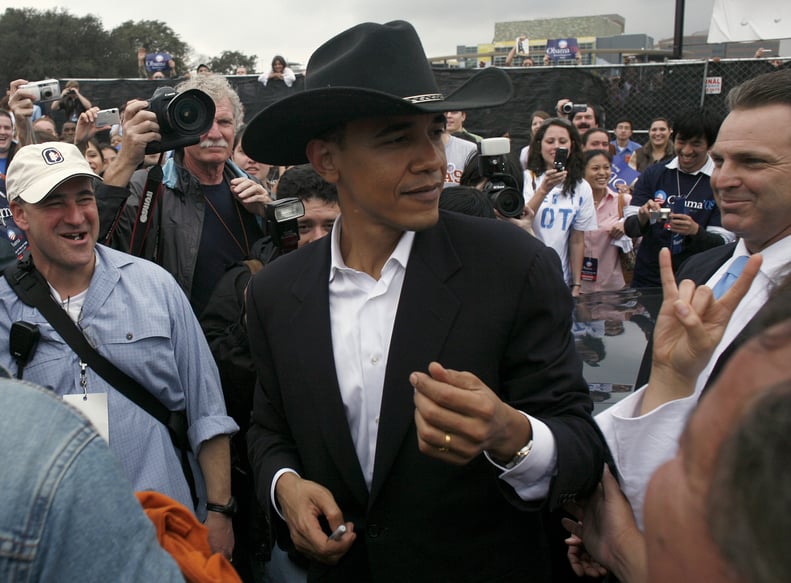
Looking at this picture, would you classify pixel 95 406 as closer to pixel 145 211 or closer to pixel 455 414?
pixel 145 211

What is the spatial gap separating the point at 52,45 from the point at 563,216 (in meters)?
34.9

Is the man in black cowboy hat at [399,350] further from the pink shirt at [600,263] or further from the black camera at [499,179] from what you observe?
the pink shirt at [600,263]

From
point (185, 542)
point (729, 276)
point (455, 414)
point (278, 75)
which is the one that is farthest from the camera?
point (278, 75)

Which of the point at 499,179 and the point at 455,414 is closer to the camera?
the point at 455,414

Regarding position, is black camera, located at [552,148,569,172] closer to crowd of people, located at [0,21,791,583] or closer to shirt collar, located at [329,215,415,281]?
crowd of people, located at [0,21,791,583]

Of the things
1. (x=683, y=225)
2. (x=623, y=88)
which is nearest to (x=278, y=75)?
(x=623, y=88)

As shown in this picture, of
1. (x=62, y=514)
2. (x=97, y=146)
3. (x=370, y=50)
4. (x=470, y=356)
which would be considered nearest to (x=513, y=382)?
(x=470, y=356)

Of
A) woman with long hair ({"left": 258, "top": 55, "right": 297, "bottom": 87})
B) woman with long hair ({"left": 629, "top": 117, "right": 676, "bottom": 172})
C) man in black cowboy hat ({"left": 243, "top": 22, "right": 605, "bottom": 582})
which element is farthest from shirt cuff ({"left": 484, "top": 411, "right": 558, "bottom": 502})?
woman with long hair ({"left": 258, "top": 55, "right": 297, "bottom": 87})

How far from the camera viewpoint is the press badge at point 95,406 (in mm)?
2184

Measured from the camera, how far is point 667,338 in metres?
1.40

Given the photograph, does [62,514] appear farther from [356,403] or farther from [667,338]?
[667,338]

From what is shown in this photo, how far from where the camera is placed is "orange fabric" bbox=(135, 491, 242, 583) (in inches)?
53.3

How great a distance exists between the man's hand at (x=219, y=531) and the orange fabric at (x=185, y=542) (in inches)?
39.8

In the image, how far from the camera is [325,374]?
1.69 m
